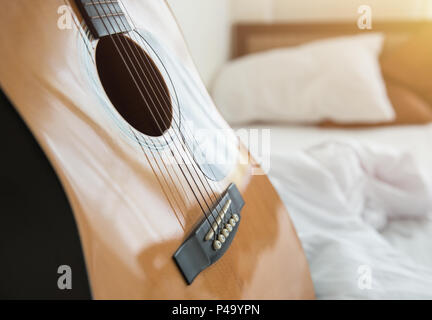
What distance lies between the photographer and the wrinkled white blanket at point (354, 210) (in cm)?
68

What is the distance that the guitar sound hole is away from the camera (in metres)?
0.50

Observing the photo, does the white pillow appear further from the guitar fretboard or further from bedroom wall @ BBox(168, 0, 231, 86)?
the guitar fretboard

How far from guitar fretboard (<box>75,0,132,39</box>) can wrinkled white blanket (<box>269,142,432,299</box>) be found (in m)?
0.49

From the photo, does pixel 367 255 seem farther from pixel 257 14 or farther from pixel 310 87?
pixel 257 14

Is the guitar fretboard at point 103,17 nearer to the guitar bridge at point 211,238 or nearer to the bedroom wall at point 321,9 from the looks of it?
the guitar bridge at point 211,238

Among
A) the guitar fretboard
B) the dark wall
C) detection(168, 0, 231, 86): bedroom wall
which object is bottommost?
detection(168, 0, 231, 86): bedroom wall

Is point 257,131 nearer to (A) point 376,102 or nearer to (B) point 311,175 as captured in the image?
(A) point 376,102

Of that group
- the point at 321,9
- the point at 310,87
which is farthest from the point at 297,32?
the point at 310,87

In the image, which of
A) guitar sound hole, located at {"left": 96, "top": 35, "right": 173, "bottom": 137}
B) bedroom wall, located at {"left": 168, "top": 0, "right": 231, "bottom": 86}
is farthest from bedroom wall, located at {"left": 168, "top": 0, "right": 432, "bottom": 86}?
guitar sound hole, located at {"left": 96, "top": 35, "right": 173, "bottom": 137}

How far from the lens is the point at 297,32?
226 cm

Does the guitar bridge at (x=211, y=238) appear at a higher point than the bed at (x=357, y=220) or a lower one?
higher

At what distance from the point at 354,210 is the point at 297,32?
158 cm

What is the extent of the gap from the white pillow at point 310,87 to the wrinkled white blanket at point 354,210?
83 centimetres

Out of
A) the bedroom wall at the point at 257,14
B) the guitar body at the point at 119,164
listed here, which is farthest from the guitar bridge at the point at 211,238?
the bedroom wall at the point at 257,14
